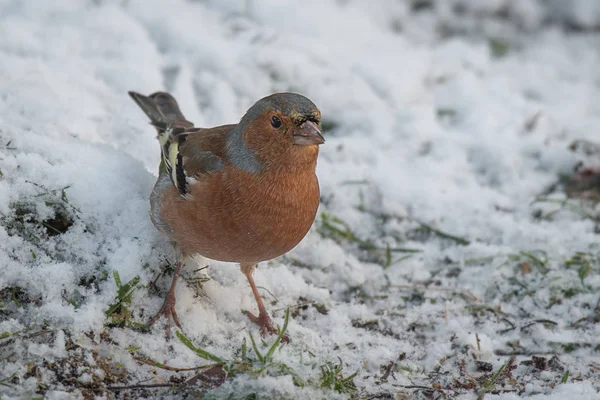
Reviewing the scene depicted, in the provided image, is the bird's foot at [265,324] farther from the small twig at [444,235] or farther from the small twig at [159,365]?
the small twig at [444,235]

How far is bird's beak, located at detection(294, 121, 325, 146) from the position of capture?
3627mm

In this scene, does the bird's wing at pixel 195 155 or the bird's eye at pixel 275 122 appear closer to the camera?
the bird's eye at pixel 275 122

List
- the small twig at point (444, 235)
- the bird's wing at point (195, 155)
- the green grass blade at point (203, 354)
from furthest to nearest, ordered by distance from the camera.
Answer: the small twig at point (444, 235) → the bird's wing at point (195, 155) → the green grass blade at point (203, 354)

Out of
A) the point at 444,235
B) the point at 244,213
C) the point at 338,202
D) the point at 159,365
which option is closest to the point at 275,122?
the point at 244,213

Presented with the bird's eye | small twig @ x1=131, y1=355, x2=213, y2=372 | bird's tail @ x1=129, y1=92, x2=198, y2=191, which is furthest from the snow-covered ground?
the bird's eye

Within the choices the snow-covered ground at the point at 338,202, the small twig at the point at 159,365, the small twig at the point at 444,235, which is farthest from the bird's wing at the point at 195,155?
the small twig at the point at 444,235

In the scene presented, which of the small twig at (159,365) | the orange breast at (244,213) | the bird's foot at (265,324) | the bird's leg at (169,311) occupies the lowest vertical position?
the bird's foot at (265,324)

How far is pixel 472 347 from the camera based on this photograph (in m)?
4.00

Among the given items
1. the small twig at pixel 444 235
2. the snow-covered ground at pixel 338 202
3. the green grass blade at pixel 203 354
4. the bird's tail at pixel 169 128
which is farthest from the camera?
the small twig at pixel 444 235

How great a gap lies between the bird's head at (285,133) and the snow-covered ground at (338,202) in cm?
84

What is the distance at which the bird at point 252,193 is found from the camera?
12.0 ft

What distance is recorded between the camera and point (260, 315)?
4004 mm

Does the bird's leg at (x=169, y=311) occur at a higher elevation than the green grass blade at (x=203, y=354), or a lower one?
lower

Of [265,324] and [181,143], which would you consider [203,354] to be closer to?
[265,324]
